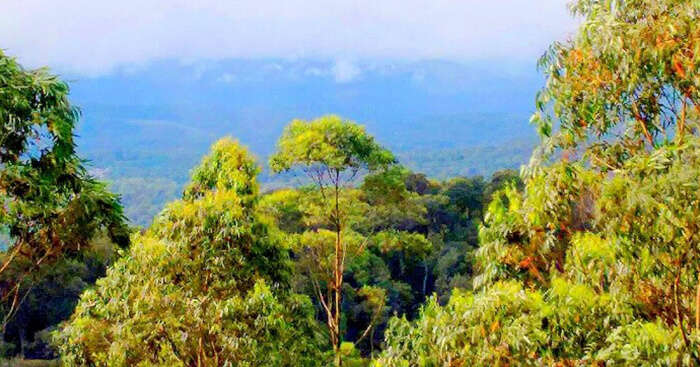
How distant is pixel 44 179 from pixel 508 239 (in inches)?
160

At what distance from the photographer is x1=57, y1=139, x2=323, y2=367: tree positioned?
9.48 meters

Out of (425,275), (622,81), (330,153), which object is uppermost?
(330,153)

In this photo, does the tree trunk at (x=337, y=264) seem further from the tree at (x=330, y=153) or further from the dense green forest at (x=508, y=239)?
the dense green forest at (x=508, y=239)

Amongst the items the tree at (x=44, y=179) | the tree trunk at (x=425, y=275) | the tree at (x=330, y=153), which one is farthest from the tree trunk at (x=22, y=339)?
the tree at (x=44, y=179)

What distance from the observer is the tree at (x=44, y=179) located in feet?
21.9

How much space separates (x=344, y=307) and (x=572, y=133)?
28749 millimetres

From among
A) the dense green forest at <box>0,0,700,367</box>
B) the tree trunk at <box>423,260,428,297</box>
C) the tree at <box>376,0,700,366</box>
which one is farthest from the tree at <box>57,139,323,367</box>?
the tree trunk at <box>423,260,428,297</box>

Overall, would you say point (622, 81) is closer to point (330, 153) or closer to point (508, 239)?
point (508, 239)

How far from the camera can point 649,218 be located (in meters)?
5.20

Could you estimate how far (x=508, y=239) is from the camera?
23.3ft

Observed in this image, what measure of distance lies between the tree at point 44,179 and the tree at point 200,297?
1.43 meters

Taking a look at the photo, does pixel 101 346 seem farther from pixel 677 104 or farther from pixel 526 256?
pixel 677 104

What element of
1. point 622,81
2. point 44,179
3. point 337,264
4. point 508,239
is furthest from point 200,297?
point 337,264

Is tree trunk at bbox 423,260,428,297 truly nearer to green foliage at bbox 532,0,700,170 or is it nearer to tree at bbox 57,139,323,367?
tree at bbox 57,139,323,367
